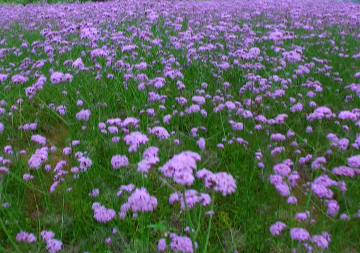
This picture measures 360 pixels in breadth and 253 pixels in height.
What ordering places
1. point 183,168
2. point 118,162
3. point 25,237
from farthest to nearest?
point 118,162, point 25,237, point 183,168

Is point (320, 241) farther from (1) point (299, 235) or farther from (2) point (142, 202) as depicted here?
(2) point (142, 202)

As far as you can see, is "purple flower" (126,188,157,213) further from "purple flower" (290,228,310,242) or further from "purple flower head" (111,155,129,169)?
"purple flower" (290,228,310,242)

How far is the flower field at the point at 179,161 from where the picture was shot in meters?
1.68

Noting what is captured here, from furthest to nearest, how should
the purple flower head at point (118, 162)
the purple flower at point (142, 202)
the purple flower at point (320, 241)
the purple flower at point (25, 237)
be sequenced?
1. the purple flower head at point (118, 162)
2. the purple flower at point (25, 237)
3. the purple flower at point (320, 241)
4. the purple flower at point (142, 202)

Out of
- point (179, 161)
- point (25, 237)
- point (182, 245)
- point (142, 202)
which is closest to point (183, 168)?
point (179, 161)

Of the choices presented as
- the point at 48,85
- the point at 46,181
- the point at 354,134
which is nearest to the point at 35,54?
the point at 48,85

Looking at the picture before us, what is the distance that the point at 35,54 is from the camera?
4941 mm

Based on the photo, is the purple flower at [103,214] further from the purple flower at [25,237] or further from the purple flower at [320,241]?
the purple flower at [320,241]

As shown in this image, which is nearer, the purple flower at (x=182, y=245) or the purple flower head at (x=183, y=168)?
the purple flower head at (x=183, y=168)

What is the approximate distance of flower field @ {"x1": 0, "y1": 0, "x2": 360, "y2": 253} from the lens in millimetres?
1684

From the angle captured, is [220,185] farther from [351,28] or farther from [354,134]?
[351,28]

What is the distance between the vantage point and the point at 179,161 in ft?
3.61

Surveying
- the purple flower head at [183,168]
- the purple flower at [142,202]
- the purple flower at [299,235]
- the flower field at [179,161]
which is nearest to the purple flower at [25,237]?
the flower field at [179,161]

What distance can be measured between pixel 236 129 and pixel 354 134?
3.18 feet
